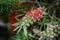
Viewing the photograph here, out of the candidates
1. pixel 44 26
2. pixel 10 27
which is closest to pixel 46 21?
pixel 44 26

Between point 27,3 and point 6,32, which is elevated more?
point 27,3

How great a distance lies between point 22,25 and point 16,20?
0.21ft

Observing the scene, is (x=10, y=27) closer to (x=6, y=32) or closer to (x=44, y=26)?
(x=6, y=32)

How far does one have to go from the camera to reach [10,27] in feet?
2.14

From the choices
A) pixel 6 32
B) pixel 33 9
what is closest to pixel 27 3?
pixel 33 9

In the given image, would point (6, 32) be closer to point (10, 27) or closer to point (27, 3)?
point (10, 27)

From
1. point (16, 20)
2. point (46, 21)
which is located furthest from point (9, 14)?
point (46, 21)

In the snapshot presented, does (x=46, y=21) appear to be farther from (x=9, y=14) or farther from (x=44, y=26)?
(x=9, y=14)

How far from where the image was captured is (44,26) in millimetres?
600

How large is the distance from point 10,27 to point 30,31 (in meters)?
0.09

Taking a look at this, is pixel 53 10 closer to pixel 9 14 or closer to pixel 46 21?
pixel 46 21

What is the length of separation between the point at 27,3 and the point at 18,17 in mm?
70

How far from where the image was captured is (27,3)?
0.67 metres

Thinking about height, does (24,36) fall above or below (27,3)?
below
